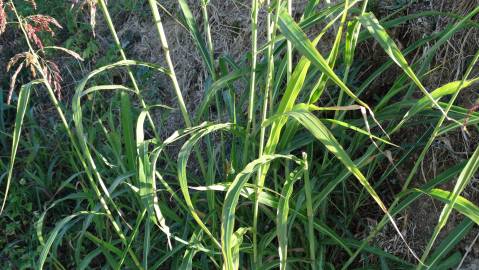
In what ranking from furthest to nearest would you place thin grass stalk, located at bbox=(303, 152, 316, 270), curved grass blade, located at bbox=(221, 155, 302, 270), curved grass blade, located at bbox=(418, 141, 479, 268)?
thin grass stalk, located at bbox=(303, 152, 316, 270)
curved grass blade, located at bbox=(221, 155, 302, 270)
curved grass blade, located at bbox=(418, 141, 479, 268)

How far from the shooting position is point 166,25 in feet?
10.2

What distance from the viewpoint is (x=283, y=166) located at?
2.13 m

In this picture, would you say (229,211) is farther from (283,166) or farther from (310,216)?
(283,166)

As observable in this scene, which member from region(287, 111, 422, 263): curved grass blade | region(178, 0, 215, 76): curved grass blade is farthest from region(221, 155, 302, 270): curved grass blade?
region(178, 0, 215, 76): curved grass blade

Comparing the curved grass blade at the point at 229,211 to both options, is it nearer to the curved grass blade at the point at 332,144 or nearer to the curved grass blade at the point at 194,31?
the curved grass blade at the point at 332,144

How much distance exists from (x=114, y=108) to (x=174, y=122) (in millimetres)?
287

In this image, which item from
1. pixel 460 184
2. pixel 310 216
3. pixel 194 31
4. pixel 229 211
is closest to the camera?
pixel 460 184

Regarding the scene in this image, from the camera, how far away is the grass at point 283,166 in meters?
1.61

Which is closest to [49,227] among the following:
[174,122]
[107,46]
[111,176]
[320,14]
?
[111,176]

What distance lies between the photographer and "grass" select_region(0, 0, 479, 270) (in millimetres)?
1610

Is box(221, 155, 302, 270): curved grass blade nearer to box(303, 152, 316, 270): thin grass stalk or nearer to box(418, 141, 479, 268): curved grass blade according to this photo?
box(303, 152, 316, 270): thin grass stalk

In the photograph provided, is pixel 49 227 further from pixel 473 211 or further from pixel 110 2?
pixel 473 211

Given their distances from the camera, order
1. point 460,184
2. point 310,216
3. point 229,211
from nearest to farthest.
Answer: point 460,184, point 229,211, point 310,216

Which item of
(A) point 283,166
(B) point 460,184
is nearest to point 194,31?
(A) point 283,166
